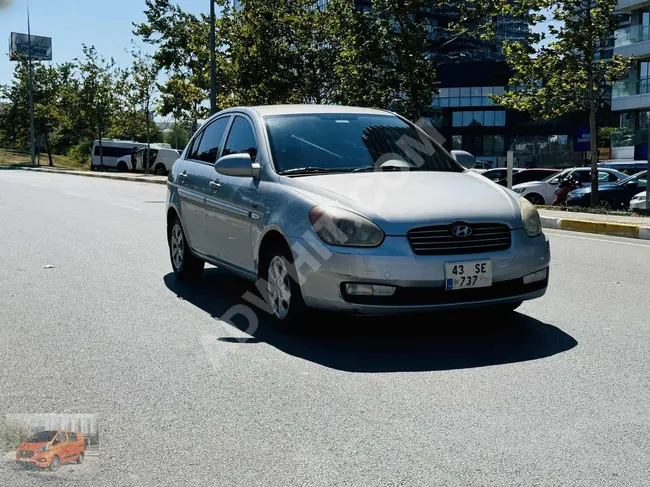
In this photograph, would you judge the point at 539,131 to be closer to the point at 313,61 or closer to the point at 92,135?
the point at 92,135

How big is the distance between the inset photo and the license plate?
237cm

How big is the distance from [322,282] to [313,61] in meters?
32.5

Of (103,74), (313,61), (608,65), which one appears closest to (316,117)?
(608,65)

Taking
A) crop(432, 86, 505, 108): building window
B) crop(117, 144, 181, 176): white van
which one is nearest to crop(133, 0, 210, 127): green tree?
crop(117, 144, 181, 176): white van

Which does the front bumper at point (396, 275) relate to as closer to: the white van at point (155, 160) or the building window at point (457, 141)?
the white van at point (155, 160)

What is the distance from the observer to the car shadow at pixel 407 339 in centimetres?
521

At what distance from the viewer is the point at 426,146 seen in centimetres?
709

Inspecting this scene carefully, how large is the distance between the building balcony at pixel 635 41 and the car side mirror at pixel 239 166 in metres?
43.3

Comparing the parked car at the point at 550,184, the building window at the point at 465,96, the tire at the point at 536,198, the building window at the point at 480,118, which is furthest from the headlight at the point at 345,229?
the building window at the point at 480,118

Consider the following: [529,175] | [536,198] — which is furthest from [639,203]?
[529,175]

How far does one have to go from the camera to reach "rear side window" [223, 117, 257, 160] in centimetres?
691

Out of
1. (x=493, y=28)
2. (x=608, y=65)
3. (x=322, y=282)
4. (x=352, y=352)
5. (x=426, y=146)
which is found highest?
(x=493, y=28)

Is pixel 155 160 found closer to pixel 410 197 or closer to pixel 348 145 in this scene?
pixel 348 145

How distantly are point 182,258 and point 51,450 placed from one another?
458 cm
